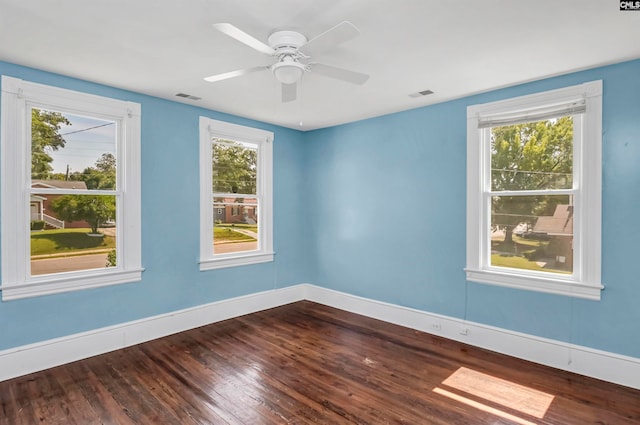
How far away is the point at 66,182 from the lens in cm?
325

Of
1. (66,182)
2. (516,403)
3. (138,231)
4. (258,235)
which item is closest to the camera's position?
(516,403)

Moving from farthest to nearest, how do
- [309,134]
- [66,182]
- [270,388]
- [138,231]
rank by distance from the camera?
[309,134], [138,231], [66,182], [270,388]

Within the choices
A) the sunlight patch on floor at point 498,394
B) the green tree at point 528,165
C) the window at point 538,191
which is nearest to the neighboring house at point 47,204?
the sunlight patch on floor at point 498,394

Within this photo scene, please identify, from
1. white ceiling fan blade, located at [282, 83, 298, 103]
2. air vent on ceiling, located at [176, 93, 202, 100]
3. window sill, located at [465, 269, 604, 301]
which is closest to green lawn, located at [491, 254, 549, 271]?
window sill, located at [465, 269, 604, 301]

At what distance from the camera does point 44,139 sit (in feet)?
10.3

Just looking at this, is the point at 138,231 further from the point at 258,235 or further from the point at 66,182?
the point at 258,235

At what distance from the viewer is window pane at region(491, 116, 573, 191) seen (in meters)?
3.16

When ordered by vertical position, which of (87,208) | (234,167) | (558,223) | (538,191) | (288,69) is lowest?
(558,223)

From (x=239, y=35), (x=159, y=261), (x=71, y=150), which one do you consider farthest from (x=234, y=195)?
(x=239, y=35)

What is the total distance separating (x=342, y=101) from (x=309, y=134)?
1.57m

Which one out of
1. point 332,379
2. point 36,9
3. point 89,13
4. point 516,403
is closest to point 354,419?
point 332,379

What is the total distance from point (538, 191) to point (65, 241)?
14.9 ft

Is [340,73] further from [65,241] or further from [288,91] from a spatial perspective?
[65,241]

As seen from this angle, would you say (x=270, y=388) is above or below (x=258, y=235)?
below
